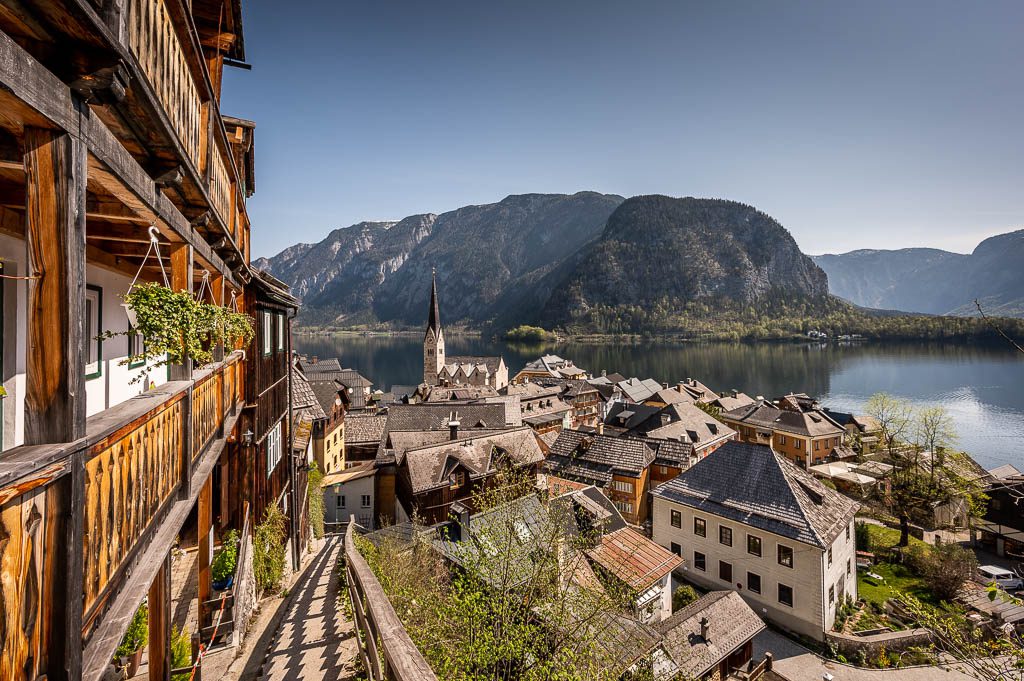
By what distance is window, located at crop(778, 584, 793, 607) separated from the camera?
69.4 feet

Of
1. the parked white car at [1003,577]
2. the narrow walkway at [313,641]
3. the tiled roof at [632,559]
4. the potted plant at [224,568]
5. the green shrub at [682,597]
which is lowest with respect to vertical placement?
the parked white car at [1003,577]

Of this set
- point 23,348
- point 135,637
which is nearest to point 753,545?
point 135,637

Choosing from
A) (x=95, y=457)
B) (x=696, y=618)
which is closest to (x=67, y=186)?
(x=95, y=457)

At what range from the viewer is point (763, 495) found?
23281 millimetres

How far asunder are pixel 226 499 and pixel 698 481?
2383 cm

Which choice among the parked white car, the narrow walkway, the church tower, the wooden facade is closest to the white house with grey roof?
the parked white car

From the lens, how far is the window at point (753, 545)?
2244 cm

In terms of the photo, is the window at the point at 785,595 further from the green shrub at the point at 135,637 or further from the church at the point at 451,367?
the church at the point at 451,367

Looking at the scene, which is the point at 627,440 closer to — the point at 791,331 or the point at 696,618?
the point at 696,618

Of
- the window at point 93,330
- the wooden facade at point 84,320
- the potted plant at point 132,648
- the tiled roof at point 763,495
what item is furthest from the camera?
the tiled roof at point 763,495

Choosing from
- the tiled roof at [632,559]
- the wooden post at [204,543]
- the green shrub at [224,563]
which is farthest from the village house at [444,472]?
the wooden post at [204,543]

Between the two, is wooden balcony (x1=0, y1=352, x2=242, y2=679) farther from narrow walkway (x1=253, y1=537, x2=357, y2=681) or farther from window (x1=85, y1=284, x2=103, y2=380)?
narrow walkway (x1=253, y1=537, x2=357, y2=681)

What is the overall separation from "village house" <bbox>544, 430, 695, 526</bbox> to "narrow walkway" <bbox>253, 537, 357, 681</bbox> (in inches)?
800

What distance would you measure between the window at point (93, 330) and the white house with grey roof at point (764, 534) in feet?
81.6
